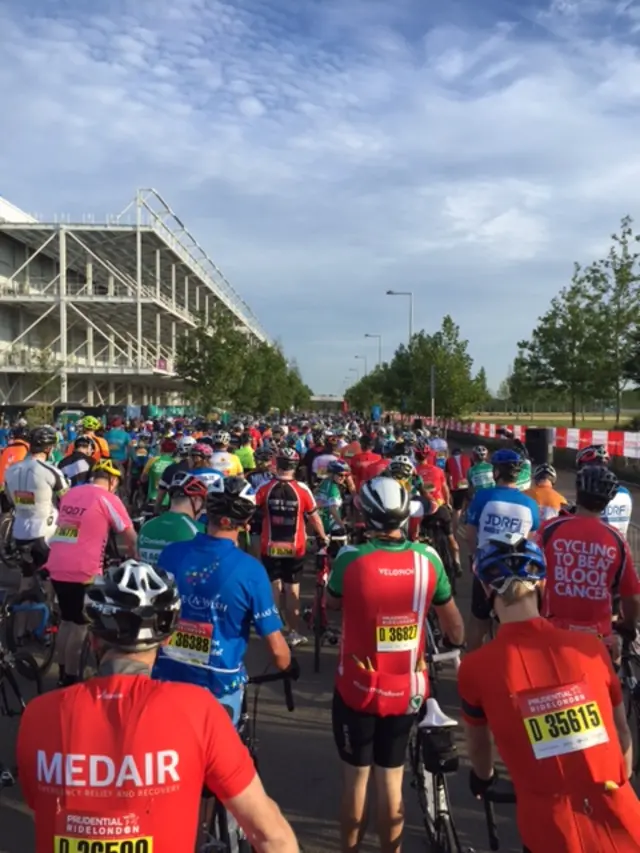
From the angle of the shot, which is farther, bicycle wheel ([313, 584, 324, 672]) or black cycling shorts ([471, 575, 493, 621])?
bicycle wheel ([313, 584, 324, 672])

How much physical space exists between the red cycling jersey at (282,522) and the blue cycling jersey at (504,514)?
198 cm

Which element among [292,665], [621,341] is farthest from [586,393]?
[292,665]

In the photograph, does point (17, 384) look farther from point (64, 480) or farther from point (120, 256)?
point (64, 480)

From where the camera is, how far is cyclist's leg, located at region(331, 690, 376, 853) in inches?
138

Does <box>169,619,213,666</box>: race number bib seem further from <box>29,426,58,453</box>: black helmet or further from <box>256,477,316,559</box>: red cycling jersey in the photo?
<box>29,426,58,453</box>: black helmet

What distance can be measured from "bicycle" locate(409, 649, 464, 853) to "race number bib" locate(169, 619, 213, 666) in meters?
1.01

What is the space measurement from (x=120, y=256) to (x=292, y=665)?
2073 inches

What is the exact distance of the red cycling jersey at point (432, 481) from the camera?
9930mm

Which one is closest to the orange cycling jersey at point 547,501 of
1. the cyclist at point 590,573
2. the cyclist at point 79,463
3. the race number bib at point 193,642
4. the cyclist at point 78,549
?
the cyclist at point 590,573

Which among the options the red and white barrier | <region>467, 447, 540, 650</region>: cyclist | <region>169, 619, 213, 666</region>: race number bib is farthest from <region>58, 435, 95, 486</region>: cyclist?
the red and white barrier

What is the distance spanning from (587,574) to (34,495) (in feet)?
17.0

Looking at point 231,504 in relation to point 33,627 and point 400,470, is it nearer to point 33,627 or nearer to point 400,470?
point 33,627

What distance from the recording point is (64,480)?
295 inches

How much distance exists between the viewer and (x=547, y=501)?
7.16 meters
